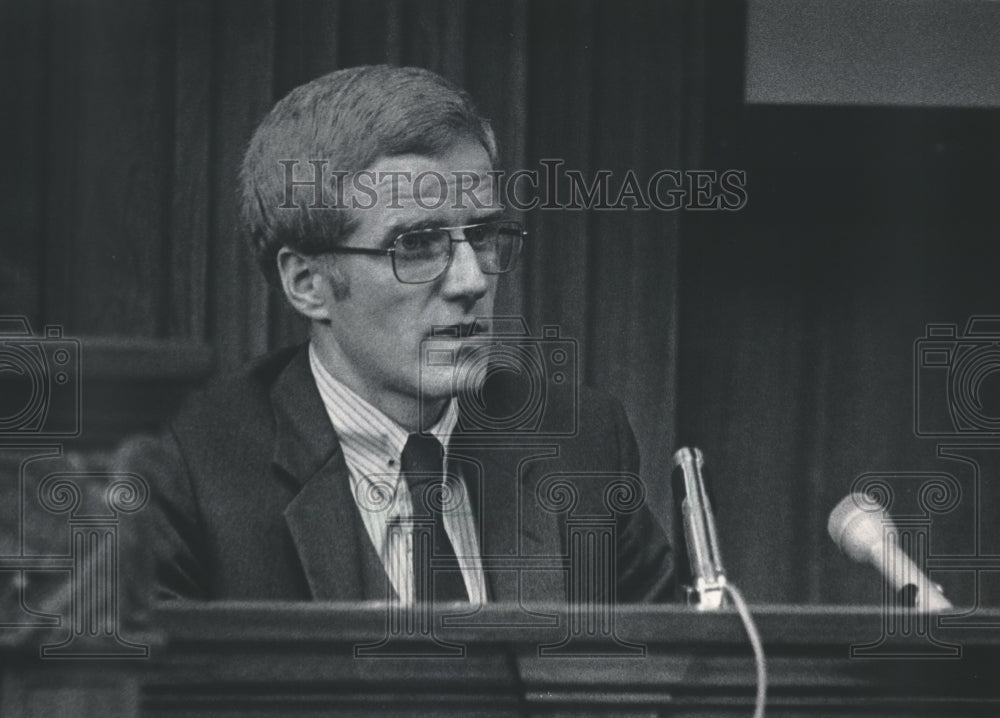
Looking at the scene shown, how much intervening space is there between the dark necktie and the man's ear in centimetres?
35

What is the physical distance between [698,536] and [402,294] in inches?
32.1

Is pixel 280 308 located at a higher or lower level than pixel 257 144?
lower

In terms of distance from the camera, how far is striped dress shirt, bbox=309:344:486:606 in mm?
3312

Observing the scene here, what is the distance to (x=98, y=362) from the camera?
335 cm

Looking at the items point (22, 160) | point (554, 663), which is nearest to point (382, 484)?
point (554, 663)

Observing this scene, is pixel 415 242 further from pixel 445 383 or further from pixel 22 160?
pixel 22 160

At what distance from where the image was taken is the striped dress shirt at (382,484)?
331cm

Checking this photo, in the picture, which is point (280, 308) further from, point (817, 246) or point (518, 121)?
point (817, 246)

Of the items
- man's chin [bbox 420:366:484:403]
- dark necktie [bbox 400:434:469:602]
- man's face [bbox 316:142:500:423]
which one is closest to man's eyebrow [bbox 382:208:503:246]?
man's face [bbox 316:142:500:423]

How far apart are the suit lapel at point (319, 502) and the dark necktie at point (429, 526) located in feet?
0.34

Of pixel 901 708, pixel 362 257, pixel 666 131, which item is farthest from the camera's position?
pixel 666 131

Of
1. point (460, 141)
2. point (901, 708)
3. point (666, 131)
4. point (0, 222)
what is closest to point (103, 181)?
point (0, 222)

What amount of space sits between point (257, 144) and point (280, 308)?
1.22ft

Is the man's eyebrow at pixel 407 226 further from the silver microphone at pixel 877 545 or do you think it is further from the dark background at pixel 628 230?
the silver microphone at pixel 877 545
